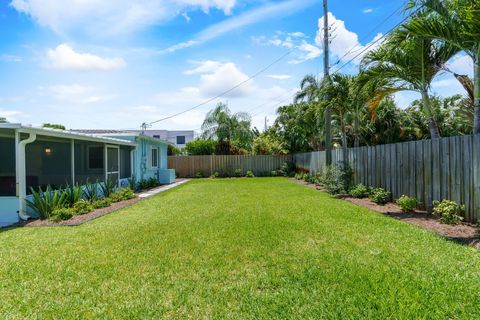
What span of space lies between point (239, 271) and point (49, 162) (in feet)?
41.3

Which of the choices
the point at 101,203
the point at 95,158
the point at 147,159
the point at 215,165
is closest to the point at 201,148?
the point at 215,165

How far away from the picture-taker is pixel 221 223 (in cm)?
679

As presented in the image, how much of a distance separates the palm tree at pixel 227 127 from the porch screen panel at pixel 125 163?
35.4 ft

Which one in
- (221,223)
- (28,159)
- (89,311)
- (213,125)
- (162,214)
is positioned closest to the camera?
(89,311)

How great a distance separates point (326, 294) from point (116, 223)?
5232 mm

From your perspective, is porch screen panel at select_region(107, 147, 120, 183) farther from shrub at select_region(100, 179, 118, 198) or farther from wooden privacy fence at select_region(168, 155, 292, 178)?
wooden privacy fence at select_region(168, 155, 292, 178)

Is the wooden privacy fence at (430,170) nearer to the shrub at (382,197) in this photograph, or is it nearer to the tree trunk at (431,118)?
the shrub at (382,197)

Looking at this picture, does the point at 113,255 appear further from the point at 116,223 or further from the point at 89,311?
the point at 116,223

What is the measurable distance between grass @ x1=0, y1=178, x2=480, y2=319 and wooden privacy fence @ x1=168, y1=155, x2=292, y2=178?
53.4 feet

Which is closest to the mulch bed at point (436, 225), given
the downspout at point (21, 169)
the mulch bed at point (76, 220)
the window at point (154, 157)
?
the mulch bed at point (76, 220)

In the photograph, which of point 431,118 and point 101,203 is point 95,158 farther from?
point 431,118

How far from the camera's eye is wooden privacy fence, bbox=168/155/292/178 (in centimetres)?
2305

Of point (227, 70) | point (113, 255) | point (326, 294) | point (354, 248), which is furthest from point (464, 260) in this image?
point (227, 70)

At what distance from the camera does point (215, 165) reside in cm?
2309
